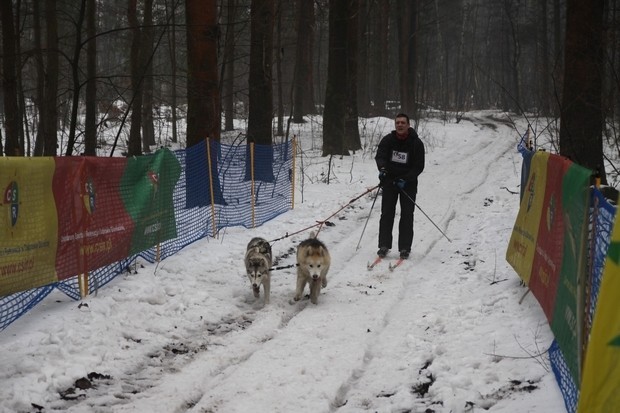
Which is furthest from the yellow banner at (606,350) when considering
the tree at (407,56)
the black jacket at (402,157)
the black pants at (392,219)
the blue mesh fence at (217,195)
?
the tree at (407,56)

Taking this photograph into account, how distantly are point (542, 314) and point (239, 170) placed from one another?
7.88 meters

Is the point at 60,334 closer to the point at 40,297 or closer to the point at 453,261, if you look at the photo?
the point at 40,297

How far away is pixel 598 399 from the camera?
105 inches

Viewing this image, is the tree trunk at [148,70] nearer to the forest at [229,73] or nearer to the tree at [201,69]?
the forest at [229,73]

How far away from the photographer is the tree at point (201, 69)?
38.6ft

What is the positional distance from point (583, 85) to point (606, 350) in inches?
375

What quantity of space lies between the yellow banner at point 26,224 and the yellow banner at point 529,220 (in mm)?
5117

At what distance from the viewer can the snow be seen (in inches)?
188

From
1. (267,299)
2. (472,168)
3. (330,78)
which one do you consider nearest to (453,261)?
(267,299)

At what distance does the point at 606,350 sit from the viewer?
8.66 feet

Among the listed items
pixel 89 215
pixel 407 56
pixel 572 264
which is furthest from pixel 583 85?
pixel 407 56

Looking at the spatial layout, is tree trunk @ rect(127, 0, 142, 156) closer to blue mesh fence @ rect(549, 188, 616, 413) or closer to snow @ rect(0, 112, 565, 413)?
snow @ rect(0, 112, 565, 413)

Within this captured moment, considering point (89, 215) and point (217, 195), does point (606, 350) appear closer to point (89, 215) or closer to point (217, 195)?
point (89, 215)

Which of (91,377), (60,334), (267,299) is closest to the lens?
(91,377)
